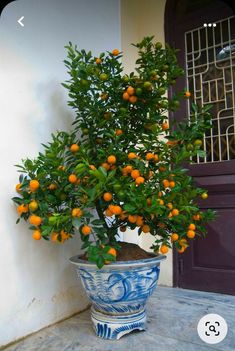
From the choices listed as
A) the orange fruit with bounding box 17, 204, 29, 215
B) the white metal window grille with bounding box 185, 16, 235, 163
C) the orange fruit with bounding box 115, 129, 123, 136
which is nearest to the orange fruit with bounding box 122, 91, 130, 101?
the orange fruit with bounding box 115, 129, 123, 136

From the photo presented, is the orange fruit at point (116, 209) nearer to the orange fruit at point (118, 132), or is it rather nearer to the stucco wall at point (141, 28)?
the orange fruit at point (118, 132)

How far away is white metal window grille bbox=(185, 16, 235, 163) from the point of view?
2.03m

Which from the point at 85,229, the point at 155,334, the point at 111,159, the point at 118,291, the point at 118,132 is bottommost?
the point at 155,334

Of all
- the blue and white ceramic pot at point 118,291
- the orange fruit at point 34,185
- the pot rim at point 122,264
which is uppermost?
the orange fruit at point 34,185

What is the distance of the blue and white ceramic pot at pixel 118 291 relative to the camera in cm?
128

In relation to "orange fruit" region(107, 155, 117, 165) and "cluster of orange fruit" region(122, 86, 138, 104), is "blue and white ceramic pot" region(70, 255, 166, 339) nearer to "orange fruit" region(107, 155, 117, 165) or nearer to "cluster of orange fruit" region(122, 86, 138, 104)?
"orange fruit" region(107, 155, 117, 165)

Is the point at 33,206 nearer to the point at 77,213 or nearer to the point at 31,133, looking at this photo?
the point at 77,213

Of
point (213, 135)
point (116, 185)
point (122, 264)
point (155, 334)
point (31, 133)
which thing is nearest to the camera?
point (116, 185)

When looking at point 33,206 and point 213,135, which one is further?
point 213,135

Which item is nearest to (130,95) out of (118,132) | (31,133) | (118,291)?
(118,132)

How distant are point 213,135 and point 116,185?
1.16 meters

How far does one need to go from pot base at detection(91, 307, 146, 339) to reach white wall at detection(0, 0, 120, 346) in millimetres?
289

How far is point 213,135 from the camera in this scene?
82.1 inches

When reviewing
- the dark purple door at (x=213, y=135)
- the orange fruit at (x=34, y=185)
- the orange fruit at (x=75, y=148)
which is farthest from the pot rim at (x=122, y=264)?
the dark purple door at (x=213, y=135)
